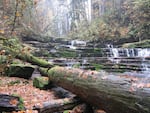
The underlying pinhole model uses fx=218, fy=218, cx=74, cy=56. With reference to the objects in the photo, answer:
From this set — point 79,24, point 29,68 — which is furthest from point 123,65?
point 79,24

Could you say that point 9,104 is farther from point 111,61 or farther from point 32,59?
point 111,61

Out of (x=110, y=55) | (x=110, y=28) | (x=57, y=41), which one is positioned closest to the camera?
(x=110, y=55)

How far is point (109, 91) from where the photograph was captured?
4117 mm

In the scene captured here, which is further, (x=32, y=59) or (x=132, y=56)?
(x=132, y=56)

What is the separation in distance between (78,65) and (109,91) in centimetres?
863

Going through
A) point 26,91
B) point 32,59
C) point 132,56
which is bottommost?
point 26,91

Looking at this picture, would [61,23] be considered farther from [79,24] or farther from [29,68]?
[29,68]

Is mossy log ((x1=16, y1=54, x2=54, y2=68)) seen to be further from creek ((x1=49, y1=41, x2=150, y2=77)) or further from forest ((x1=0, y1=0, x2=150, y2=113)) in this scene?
creek ((x1=49, y1=41, x2=150, y2=77))

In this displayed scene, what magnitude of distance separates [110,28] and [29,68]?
1546cm

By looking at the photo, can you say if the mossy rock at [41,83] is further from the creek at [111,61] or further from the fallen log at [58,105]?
the creek at [111,61]

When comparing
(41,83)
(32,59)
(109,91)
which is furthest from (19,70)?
(109,91)

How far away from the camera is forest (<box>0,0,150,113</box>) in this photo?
4195mm

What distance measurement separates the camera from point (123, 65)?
1288 cm

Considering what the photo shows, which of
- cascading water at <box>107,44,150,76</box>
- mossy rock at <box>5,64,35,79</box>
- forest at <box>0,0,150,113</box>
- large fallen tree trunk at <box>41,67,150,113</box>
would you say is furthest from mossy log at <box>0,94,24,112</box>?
cascading water at <box>107,44,150,76</box>
